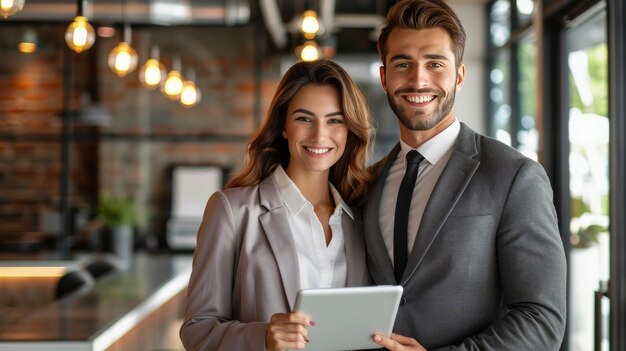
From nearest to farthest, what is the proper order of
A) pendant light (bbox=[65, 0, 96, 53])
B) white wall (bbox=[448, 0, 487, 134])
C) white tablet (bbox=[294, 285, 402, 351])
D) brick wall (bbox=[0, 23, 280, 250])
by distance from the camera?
1. white tablet (bbox=[294, 285, 402, 351])
2. pendant light (bbox=[65, 0, 96, 53])
3. white wall (bbox=[448, 0, 487, 134])
4. brick wall (bbox=[0, 23, 280, 250])

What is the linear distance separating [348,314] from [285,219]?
0.45 m

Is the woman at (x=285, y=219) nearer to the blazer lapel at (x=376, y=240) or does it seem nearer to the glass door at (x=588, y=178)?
the blazer lapel at (x=376, y=240)

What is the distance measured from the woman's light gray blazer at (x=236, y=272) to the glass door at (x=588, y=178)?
2.27m

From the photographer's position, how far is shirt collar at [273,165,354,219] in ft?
7.57

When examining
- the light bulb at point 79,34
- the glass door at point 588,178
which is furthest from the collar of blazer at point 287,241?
the light bulb at point 79,34

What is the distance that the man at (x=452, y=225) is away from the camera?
1955 mm

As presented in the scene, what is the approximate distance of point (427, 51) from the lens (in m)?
2.13

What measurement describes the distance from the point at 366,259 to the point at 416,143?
1.14 ft

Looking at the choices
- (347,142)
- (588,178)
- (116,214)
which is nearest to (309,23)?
(588,178)

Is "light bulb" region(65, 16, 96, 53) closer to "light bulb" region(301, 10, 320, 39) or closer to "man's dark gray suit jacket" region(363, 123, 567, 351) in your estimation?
"light bulb" region(301, 10, 320, 39)

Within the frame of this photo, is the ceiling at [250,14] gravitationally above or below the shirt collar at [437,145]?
above

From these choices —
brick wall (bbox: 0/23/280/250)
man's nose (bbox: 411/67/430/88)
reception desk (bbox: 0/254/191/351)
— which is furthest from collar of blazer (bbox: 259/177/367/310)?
brick wall (bbox: 0/23/280/250)

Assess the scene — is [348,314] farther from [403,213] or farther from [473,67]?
[473,67]

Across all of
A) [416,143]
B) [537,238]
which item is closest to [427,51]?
[416,143]
